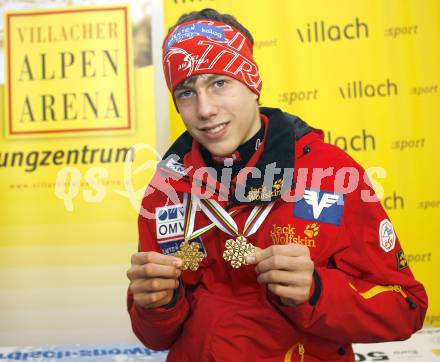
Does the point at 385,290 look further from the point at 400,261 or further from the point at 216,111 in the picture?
the point at 216,111

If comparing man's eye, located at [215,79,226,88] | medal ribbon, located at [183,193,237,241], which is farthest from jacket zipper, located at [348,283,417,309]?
man's eye, located at [215,79,226,88]

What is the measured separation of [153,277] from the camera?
1.15m

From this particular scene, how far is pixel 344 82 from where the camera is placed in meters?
2.67

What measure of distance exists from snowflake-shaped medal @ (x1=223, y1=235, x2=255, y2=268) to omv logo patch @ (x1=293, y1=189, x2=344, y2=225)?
16 centimetres

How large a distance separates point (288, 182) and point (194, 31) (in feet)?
1.60

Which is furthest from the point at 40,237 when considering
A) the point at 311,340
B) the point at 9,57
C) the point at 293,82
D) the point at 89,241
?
the point at 311,340

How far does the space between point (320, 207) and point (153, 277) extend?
425mm

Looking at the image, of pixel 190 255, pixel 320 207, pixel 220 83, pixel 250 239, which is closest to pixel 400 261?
pixel 320 207

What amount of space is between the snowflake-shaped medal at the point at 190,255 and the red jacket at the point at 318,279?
60 millimetres

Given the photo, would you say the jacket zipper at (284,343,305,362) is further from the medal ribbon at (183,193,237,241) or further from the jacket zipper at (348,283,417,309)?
the medal ribbon at (183,193,237,241)

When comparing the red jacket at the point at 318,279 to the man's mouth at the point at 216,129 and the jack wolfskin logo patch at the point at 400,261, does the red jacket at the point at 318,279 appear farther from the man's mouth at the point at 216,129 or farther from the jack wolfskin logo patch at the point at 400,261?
the man's mouth at the point at 216,129

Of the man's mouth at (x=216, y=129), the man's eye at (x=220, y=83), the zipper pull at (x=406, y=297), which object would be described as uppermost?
the man's eye at (x=220, y=83)

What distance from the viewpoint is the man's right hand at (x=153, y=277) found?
1.14 meters

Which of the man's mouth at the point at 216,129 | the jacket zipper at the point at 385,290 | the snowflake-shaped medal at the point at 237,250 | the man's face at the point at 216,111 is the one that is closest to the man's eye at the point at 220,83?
the man's face at the point at 216,111
